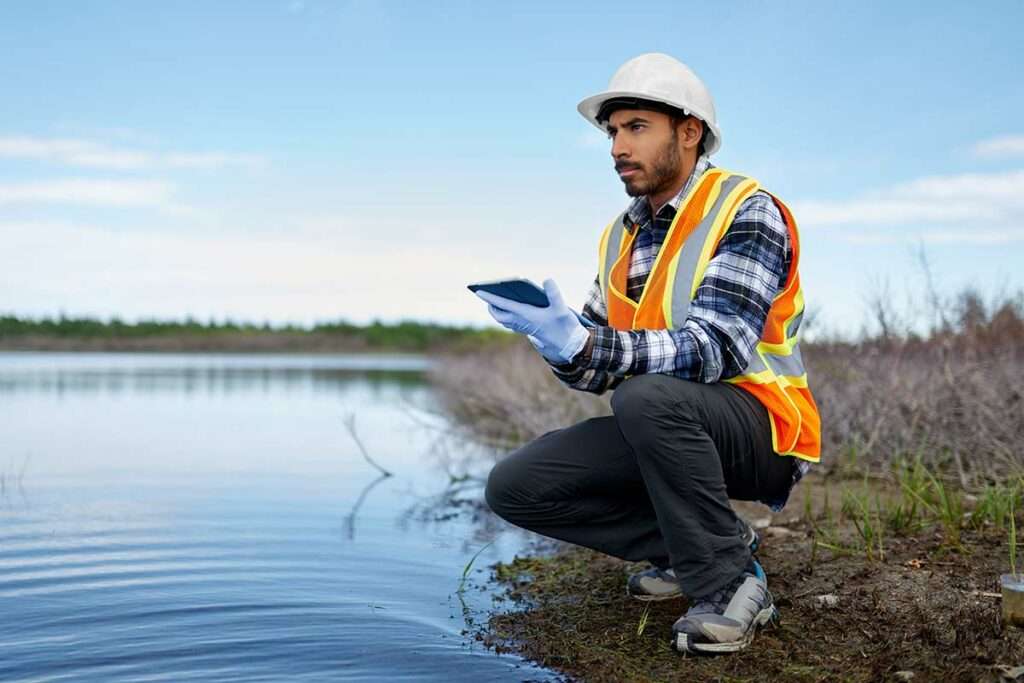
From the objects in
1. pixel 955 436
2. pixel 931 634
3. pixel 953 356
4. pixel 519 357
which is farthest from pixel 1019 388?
pixel 519 357

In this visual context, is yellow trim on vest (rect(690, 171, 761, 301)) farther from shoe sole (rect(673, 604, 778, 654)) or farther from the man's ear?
shoe sole (rect(673, 604, 778, 654))

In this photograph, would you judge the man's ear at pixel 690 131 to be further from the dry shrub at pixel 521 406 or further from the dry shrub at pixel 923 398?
the dry shrub at pixel 521 406

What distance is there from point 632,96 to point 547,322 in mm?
870

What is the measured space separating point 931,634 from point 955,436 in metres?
3.20

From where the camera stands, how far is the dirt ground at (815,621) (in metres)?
2.87

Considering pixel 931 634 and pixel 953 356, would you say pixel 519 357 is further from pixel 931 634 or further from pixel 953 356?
pixel 931 634

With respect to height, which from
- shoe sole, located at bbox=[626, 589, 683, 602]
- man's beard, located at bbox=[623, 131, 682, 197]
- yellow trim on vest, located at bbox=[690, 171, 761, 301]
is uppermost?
man's beard, located at bbox=[623, 131, 682, 197]

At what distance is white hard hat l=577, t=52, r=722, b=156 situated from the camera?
3252mm

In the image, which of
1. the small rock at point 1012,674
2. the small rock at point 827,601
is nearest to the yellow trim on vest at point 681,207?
the small rock at point 827,601

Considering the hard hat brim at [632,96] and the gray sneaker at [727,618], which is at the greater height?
the hard hat brim at [632,96]

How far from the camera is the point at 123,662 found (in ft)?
10.0

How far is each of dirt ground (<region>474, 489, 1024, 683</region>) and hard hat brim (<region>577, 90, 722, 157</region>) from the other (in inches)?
59.7

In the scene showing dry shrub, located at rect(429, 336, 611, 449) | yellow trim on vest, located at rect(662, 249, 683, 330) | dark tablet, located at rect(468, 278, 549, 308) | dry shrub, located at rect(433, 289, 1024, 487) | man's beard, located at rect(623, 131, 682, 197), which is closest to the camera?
dark tablet, located at rect(468, 278, 549, 308)

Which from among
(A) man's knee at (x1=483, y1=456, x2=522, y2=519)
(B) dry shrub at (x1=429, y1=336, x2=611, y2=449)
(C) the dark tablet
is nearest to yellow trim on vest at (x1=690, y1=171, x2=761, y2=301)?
(C) the dark tablet
